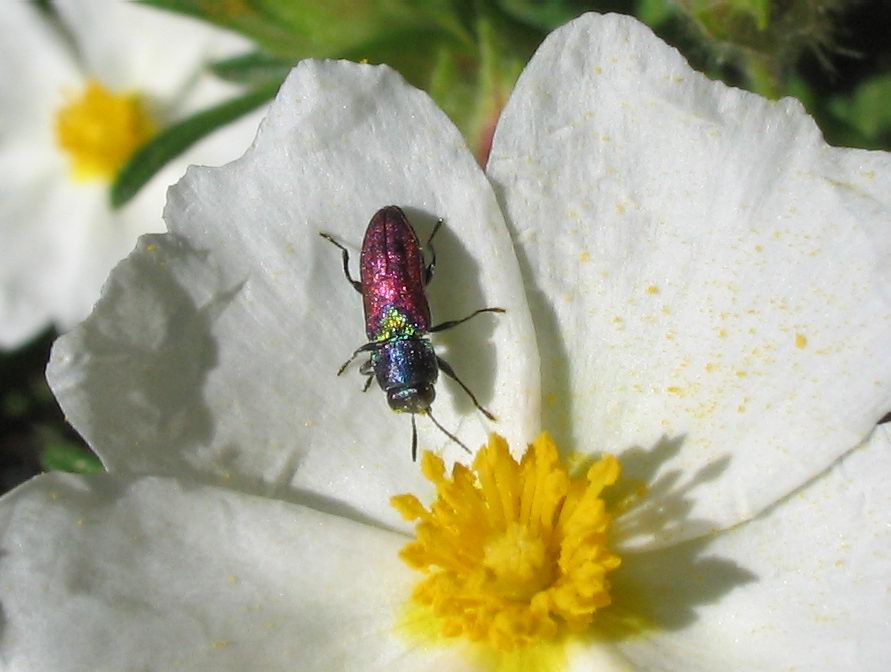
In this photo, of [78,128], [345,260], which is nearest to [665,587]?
[345,260]

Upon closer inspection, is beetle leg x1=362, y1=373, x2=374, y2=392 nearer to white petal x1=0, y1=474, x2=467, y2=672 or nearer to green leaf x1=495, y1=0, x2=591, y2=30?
white petal x1=0, y1=474, x2=467, y2=672

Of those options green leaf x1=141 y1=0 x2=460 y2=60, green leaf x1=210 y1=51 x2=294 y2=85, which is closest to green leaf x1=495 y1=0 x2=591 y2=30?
green leaf x1=141 y1=0 x2=460 y2=60

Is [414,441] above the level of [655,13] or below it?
below

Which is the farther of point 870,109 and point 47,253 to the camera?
point 47,253

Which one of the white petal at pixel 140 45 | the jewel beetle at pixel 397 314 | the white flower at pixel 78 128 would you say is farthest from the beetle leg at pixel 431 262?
the white petal at pixel 140 45

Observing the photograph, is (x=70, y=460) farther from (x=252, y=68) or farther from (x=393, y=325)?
(x=393, y=325)

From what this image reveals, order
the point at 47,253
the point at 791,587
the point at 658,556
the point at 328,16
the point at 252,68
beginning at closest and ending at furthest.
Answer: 1. the point at 791,587
2. the point at 658,556
3. the point at 328,16
4. the point at 252,68
5. the point at 47,253
